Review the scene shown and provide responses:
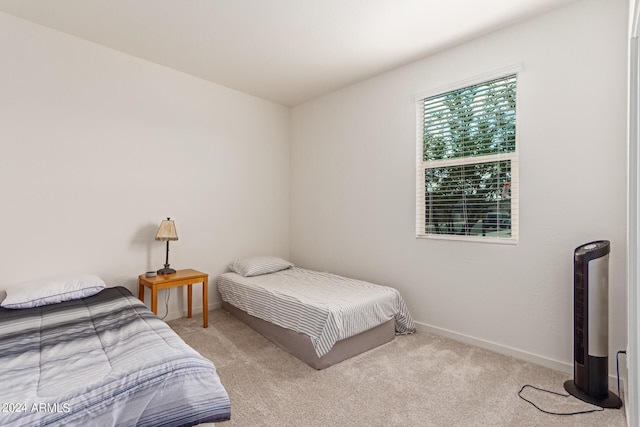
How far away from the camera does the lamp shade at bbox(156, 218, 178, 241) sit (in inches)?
121

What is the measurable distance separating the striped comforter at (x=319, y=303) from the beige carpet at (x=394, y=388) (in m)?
0.24

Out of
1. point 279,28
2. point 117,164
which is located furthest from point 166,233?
point 279,28

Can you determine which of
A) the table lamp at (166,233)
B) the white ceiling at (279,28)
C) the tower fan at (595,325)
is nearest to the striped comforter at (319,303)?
the table lamp at (166,233)

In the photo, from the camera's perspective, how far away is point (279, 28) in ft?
8.64

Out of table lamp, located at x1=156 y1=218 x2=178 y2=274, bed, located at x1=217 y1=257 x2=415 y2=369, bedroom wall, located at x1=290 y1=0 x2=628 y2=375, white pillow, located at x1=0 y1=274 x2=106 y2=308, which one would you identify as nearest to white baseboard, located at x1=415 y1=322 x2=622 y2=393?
bedroom wall, located at x1=290 y1=0 x2=628 y2=375

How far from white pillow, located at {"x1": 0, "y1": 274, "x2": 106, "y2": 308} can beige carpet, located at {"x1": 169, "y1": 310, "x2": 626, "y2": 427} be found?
92 cm

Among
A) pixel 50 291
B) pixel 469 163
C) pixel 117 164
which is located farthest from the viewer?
pixel 117 164

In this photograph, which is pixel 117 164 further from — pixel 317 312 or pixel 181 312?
pixel 317 312

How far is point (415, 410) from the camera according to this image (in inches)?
74.3

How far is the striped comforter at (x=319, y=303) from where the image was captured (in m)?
2.43

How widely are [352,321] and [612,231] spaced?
6.06 feet

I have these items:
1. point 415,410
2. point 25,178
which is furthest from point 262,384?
point 25,178

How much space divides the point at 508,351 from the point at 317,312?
1548mm

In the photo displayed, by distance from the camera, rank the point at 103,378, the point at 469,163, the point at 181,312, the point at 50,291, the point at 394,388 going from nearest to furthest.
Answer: the point at 103,378
the point at 394,388
the point at 50,291
the point at 469,163
the point at 181,312
